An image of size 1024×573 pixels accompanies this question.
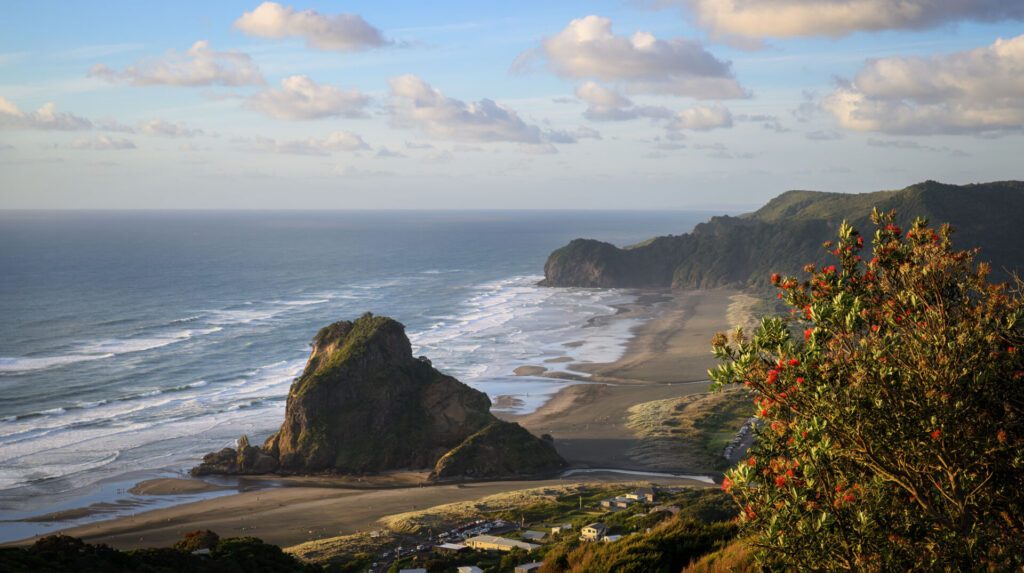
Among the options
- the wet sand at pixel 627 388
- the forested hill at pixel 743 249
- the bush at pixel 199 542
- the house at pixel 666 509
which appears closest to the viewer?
the bush at pixel 199 542

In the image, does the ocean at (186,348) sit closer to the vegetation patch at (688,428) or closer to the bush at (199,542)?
the vegetation patch at (688,428)

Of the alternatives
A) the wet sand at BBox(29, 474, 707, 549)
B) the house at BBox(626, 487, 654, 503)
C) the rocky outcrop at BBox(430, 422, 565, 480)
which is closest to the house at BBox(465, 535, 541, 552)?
the wet sand at BBox(29, 474, 707, 549)

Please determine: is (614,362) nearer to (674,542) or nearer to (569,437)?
(569,437)

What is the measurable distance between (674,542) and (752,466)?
7865 mm

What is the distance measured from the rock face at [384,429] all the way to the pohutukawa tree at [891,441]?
1887 inches

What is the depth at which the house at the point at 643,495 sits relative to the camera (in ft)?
153

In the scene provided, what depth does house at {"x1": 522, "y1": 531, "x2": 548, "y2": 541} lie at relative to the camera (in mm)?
41281

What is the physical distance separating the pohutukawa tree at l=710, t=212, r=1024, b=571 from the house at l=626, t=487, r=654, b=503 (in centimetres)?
3652

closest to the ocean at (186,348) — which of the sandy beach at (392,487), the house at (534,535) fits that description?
the sandy beach at (392,487)

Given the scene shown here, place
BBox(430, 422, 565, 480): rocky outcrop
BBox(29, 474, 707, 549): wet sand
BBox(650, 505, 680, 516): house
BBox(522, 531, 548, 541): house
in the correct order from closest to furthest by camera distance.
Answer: BBox(522, 531, 548, 541): house → BBox(650, 505, 680, 516): house → BBox(29, 474, 707, 549): wet sand → BBox(430, 422, 565, 480): rocky outcrop

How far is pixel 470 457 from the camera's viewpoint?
58.2m

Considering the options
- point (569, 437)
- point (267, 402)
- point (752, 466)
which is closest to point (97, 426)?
point (267, 402)

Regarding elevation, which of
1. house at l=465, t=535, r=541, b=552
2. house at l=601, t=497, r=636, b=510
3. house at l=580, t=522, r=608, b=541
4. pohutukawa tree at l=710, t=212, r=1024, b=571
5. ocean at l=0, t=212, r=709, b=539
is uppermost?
pohutukawa tree at l=710, t=212, r=1024, b=571

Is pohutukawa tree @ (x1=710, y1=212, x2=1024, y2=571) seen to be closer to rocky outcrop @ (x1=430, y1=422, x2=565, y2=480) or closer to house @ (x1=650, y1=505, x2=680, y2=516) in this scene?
house @ (x1=650, y1=505, x2=680, y2=516)
